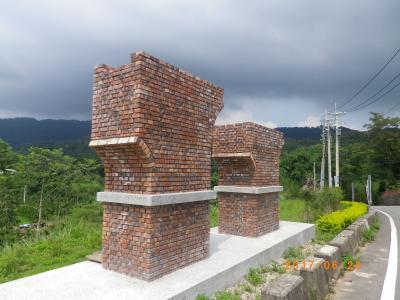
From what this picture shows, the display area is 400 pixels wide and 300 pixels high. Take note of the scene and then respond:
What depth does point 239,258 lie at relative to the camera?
683cm

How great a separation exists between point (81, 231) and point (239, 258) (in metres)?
6.60

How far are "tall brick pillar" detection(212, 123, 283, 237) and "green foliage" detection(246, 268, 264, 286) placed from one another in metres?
2.22

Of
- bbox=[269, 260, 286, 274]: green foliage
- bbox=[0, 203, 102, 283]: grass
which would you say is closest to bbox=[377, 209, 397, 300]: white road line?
bbox=[269, 260, 286, 274]: green foliage

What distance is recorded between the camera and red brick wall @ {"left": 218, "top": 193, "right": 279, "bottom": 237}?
30.0ft

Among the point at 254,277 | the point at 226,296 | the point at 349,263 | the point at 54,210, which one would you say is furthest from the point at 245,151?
the point at 54,210

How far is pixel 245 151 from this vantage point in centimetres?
911

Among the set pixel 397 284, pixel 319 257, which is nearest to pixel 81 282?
pixel 319 257

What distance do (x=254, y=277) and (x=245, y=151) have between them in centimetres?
368

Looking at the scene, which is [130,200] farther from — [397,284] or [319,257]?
[397,284]

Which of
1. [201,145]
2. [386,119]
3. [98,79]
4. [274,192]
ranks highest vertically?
[386,119]

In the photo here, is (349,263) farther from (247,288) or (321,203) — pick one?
(321,203)

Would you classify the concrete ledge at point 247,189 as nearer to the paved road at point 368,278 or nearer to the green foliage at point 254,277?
the green foliage at point 254,277

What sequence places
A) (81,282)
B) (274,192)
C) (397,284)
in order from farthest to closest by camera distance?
1. (274,192)
2. (397,284)
3. (81,282)

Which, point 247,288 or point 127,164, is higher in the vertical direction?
point 127,164
